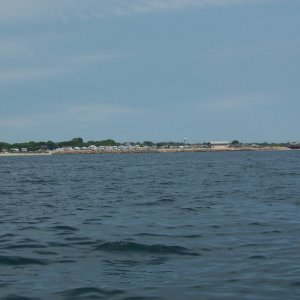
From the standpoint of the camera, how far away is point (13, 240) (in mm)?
14906

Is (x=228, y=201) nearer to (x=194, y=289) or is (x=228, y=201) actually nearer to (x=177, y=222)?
(x=177, y=222)

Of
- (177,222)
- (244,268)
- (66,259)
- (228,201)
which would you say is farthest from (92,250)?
(228,201)

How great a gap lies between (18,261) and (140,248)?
9.83 feet

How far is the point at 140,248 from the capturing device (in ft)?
44.6

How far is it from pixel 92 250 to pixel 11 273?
2.76 m

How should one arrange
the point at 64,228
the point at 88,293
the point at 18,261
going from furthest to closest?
the point at 64,228 < the point at 18,261 < the point at 88,293

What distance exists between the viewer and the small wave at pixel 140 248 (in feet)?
43.1

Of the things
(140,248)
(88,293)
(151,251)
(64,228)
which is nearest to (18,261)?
(140,248)

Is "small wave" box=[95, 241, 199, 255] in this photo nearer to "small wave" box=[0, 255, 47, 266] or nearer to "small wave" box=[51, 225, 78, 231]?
"small wave" box=[0, 255, 47, 266]

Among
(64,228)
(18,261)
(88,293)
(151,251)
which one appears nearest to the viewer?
(88,293)

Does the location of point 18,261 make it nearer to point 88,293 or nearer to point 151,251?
point 151,251

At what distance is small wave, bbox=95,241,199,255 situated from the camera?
13.1 meters

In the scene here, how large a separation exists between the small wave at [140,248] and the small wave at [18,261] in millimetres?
1897

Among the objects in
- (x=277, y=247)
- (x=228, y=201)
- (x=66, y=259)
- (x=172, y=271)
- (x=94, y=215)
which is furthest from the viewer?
(x=228, y=201)
